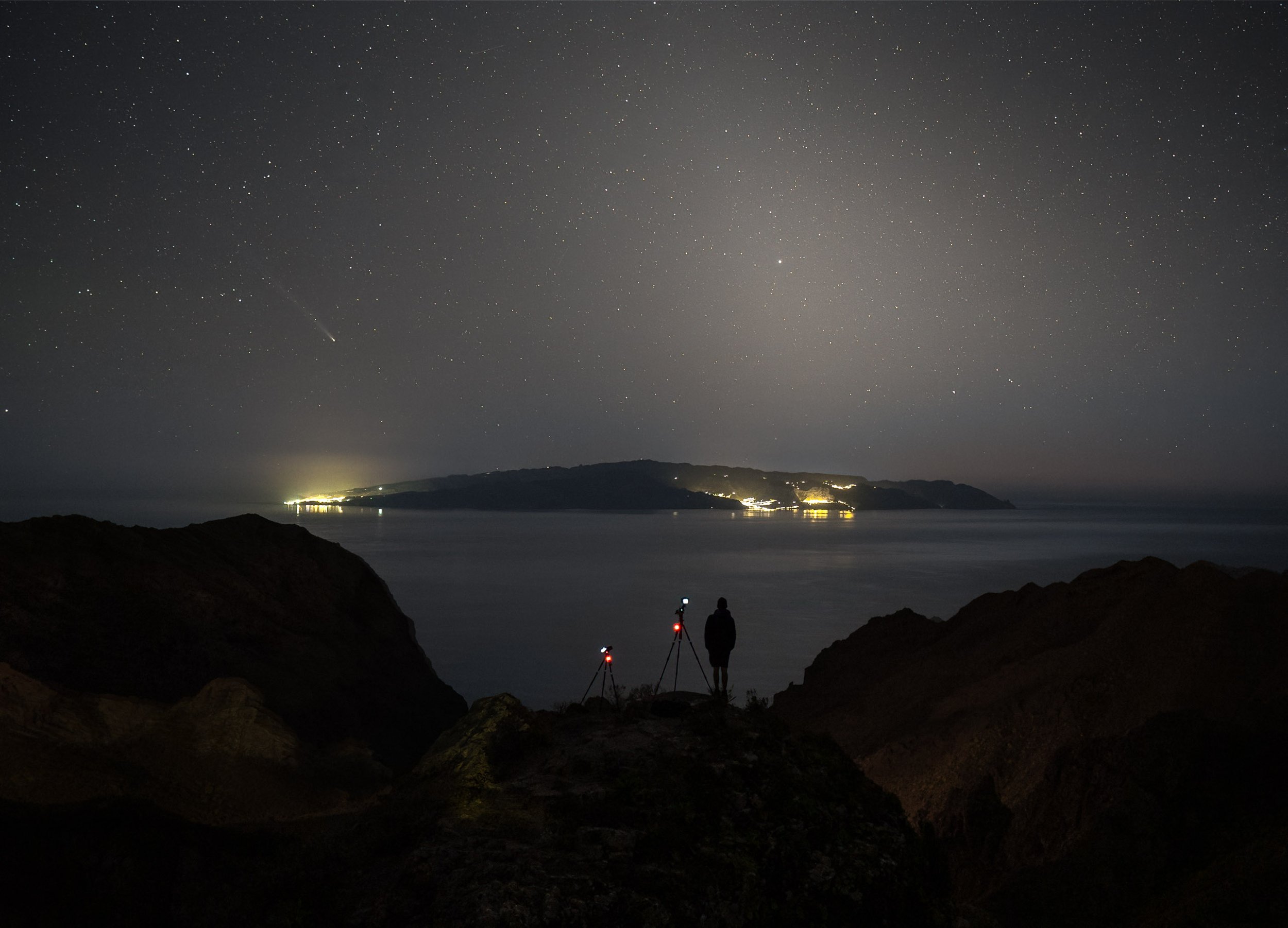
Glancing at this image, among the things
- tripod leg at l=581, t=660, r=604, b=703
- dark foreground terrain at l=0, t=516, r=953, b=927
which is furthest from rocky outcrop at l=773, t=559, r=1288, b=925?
tripod leg at l=581, t=660, r=604, b=703

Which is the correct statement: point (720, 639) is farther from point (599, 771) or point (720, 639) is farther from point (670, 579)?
point (670, 579)

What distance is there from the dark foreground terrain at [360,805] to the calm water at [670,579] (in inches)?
616

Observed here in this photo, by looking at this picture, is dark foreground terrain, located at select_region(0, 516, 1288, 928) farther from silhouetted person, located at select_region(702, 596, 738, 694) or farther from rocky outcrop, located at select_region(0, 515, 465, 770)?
silhouetted person, located at select_region(702, 596, 738, 694)

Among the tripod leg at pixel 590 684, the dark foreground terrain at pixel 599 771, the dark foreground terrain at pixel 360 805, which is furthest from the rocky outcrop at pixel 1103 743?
the tripod leg at pixel 590 684

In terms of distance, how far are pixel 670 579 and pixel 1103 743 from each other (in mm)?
56774

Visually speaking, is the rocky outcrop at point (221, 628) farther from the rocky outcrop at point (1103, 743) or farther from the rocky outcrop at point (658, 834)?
the rocky outcrop at point (1103, 743)

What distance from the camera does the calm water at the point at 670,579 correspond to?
1369 inches

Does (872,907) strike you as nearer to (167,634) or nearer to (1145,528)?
(167,634)

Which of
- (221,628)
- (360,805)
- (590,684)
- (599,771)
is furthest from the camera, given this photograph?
(590,684)

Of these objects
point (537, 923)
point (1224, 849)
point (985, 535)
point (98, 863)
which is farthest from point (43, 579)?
point (985, 535)

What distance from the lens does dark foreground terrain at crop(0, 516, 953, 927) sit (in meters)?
5.52

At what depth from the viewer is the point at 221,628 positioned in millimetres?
16047

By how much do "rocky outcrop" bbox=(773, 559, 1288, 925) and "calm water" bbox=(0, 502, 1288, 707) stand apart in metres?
12.9

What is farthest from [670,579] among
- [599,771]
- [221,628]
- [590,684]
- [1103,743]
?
[599,771]
